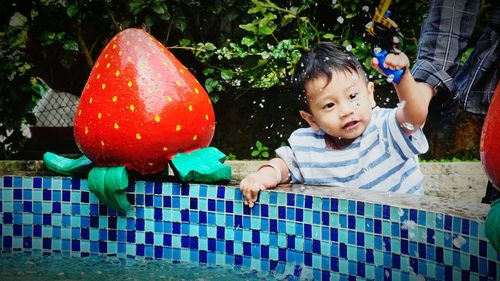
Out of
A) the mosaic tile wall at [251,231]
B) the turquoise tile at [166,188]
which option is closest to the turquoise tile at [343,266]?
the mosaic tile wall at [251,231]

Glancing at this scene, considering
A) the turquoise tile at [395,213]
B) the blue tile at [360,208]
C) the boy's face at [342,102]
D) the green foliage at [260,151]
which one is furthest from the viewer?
the green foliage at [260,151]

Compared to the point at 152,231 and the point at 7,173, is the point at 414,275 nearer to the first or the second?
the point at 152,231

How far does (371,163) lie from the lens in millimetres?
2707

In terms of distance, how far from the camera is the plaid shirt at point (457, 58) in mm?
2471

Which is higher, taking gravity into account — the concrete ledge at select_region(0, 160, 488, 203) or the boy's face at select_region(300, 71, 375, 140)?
the boy's face at select_region(300, 71, 375, 140)

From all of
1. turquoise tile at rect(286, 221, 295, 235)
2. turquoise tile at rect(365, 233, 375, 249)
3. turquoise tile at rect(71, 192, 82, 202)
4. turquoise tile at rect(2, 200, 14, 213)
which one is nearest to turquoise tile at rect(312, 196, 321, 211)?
turquoise tile at rect(286, 221, 295, 235)

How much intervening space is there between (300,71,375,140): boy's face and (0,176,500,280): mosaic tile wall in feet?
1.70

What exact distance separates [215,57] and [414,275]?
3.13 metres

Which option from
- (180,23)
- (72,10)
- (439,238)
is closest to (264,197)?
(439,238)

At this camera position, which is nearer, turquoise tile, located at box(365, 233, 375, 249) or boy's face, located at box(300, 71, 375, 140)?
turquoise tile, located at box(365, 233, 375, 249)

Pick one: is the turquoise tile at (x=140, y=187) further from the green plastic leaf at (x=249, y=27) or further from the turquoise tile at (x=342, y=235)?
the green plastic leaf at (x=249, y=27)

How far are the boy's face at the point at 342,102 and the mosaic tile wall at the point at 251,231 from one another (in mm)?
517

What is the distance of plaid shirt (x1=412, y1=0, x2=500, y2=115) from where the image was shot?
8.11 ft

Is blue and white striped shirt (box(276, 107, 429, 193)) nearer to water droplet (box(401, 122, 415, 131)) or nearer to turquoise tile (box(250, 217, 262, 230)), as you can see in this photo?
water droplet (box(401, 122, 415, 131))
